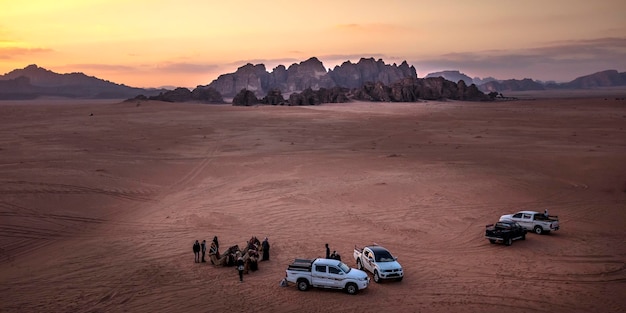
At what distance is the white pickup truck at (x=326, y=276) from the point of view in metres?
15.3

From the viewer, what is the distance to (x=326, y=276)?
1555cm

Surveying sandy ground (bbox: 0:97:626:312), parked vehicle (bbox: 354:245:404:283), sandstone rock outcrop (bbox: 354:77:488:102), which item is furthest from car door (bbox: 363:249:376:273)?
sandstone rock outcrop (bbox: 354:77:488:102)

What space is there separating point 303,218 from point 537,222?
10801 mm

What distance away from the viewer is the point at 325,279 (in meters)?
15.6

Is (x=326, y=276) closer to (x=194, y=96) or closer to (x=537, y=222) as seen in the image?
(x=537, y=222)

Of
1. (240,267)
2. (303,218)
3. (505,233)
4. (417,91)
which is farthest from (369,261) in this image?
(417,91)

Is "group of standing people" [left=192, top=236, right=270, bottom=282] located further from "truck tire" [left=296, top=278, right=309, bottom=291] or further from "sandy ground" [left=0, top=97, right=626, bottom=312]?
"truck tire" [left=296, top=278, right=309, bottom=291]

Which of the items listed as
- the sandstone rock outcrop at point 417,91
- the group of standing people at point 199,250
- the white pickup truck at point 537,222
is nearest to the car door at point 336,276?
the group of standing people at point 199,250

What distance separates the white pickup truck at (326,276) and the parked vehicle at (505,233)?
7.16 meters

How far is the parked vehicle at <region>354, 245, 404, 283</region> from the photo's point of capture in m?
16.0

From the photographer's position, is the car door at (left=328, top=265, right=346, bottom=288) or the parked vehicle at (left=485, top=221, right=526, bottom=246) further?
the parked vehicle at (left=485, top=221, right=526, bottom=246)

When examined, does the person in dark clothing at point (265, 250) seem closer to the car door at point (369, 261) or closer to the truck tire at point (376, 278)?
the car door at point (369, 261)

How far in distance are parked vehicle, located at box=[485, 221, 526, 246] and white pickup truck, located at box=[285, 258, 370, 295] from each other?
7.16m

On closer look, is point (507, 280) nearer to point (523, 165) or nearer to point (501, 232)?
point (501, 232)
